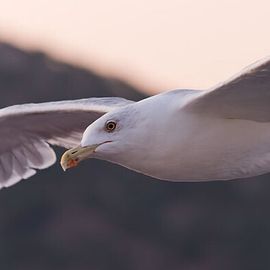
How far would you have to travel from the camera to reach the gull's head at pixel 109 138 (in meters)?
6.16

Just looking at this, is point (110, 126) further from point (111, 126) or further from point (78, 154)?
point (78, 154)

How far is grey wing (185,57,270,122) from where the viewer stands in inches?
231

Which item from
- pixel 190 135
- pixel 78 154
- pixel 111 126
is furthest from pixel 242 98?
pixel 78 154

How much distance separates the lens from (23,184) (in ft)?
59.9

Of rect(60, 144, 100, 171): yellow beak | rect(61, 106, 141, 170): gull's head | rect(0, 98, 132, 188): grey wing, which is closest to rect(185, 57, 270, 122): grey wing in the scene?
rect(61, 106, 141, 170): gull's head

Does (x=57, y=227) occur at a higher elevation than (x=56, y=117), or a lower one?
lower

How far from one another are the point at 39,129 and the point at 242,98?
195 cm

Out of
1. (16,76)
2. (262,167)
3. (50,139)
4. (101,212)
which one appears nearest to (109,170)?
(101,212)

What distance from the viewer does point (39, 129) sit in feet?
25.6

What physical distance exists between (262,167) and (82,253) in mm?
11920

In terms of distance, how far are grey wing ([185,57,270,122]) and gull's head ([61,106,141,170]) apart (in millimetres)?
248

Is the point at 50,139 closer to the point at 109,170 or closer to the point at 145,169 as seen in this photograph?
the point at 145,169

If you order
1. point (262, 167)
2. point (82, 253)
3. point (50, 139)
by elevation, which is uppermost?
point (262, 167)

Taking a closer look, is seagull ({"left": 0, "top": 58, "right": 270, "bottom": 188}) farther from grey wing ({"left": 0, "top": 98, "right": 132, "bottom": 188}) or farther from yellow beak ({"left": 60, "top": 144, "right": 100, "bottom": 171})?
grey wing ({"left": 0, "top": 98, "right": 132, "bottom": 188})
